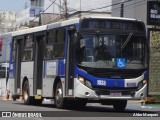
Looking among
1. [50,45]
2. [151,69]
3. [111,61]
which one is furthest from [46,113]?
[151,69]

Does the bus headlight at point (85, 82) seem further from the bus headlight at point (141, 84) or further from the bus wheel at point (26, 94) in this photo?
the bus wheel at point (26, 94)

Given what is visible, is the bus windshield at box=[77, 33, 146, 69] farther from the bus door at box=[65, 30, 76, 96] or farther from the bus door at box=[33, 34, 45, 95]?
the bus door at box=[33, 34, 45, 95]

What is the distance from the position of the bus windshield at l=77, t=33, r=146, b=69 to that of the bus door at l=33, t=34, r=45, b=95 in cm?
427

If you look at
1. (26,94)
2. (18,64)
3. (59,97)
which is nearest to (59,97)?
(59,97)

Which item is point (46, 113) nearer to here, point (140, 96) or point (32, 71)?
point (140, 96)

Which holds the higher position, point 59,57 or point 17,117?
point 59,57

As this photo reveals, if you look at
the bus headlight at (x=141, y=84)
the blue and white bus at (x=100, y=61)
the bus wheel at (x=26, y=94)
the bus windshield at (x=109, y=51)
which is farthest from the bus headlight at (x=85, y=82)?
the bus wheel at (x=26, y=94)

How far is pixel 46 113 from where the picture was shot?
1861 centimetres

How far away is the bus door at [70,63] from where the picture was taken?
65.9 ft

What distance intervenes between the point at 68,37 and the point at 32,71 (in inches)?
161

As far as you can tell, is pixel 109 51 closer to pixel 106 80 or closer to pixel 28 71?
pixel 106 80

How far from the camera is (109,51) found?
1977 cm

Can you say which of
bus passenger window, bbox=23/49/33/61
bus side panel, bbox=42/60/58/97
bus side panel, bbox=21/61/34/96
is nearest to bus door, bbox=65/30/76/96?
bus side panel, bbox=42/60/58/97

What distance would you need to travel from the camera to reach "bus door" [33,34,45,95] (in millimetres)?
23536
